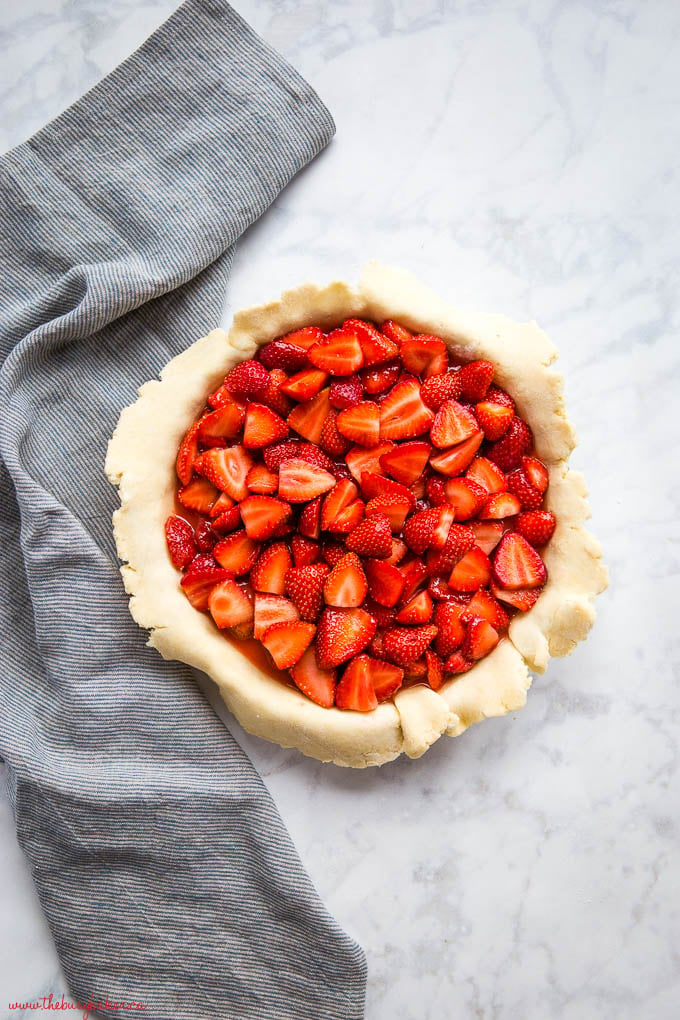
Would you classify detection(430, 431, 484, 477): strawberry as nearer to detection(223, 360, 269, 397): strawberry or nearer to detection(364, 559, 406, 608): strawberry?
detection(364, 559, 406, 608): strawberry

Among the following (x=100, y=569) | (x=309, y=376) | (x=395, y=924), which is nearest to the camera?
(x=309, y=376)

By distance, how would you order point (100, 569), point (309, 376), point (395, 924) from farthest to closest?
point (395, 924)
point (100, 569)
point (309, 376)

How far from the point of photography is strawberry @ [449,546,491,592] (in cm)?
192

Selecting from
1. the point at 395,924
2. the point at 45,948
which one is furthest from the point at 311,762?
the point at 45,948

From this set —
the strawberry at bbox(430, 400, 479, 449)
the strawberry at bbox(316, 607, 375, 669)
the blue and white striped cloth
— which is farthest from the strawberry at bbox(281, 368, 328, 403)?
the strawberry at bbox(316, 607, 375, 669)

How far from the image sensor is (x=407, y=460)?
6.24ft

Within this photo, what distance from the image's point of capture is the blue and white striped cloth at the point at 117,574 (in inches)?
80.8

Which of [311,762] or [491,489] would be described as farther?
[311,762]

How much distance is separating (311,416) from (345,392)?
105mm

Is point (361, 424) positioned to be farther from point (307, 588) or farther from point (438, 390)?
point (307, 588)

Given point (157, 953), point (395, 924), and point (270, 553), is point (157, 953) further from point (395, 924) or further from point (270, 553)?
point (270, 553)

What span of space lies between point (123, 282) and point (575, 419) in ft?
4.30

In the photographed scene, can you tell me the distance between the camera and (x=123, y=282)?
2064 mm

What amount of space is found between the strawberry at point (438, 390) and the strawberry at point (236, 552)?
0.56m
